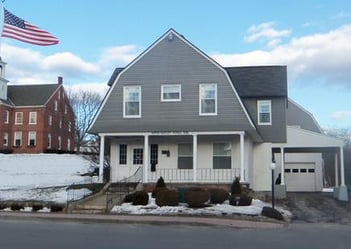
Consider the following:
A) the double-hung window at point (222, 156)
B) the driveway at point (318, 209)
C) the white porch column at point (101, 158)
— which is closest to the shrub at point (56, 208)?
the white porch column at point (101, 158)

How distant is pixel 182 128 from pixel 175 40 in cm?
507

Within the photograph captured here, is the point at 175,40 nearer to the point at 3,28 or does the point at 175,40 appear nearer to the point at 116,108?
the point at 116,108

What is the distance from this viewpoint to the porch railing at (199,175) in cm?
2822

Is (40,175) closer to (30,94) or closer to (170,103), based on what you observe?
(170,103)

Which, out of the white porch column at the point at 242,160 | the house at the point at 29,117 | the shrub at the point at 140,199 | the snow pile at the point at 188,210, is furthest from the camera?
the house at the point at 29,117

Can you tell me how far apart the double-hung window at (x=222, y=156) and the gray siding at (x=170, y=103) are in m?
2.04

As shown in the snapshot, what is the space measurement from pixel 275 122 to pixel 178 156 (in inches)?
272

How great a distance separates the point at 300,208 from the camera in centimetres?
2552

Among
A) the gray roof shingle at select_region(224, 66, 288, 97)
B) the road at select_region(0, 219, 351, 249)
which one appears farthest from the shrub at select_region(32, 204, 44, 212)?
the gray roof shingle at select_region(224, 66, 288, 97)

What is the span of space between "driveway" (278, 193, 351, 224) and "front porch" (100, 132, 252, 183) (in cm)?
323

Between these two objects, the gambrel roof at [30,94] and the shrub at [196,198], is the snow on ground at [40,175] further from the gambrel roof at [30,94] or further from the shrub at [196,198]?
the gambrel roof at [30,94]

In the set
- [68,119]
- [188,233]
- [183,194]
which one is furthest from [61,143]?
[188,233]

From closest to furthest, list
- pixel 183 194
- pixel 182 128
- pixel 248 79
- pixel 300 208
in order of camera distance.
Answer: pixel 183 194 < pixel 300 208 < pixel 182 128 < pixel 248 79

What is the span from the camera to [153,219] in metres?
Answer: 19.3
